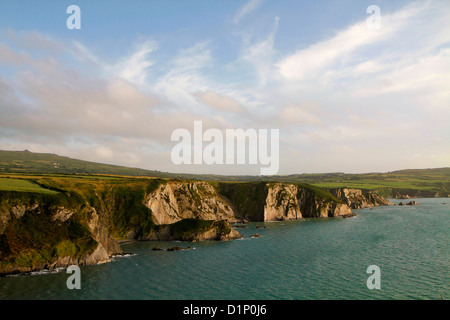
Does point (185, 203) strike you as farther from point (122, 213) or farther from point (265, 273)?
point (265, 273)

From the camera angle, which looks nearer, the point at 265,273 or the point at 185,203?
the point at 265,273

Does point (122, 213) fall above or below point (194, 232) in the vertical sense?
above

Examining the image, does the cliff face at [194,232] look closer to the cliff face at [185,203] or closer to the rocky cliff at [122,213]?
the rocky cliff at [122,213]

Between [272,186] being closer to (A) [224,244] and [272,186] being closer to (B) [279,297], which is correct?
(A) [224,244]

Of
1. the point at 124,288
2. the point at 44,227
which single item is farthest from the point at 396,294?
the point at 44,227

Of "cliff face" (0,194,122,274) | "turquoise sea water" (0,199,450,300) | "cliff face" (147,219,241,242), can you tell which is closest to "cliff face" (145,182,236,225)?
"cliff face" (147,219,241,242)

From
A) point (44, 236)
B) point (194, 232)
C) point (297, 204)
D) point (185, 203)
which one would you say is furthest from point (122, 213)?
point (297, 204)

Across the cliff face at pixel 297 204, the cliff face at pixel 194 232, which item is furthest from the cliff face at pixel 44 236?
the cliff face at pixel 297 204

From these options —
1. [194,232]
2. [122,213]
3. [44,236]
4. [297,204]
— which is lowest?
[194,232]

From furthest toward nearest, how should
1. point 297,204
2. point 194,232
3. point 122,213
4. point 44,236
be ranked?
point 297,204 → point 122,213 → point 194,232 → point 44,236

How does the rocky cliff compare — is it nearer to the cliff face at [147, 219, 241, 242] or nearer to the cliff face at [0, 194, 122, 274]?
the cliff face at [0, 194, 122, 274]
